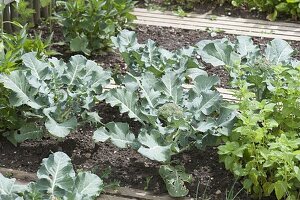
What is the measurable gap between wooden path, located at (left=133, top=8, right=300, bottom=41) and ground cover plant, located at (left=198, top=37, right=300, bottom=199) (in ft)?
6.52

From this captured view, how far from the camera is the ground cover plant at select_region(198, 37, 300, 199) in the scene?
3.97 meters

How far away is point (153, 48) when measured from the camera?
16.6 feet

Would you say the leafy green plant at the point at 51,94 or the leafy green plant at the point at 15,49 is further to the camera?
the leafy green plant at the point at 15,49

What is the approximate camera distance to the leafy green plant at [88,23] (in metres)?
5.91

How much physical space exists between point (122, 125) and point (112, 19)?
208cm

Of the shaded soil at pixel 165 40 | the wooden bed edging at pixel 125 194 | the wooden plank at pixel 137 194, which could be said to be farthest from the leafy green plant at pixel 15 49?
the wooden plank at pixel 137 194

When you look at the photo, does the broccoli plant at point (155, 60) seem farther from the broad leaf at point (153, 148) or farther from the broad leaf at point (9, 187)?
the broad leaf at point (9, 187)

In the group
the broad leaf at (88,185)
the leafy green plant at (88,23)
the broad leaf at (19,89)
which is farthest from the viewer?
the leafy green plant at (88,23)

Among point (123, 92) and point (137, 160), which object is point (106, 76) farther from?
point (137, 160)

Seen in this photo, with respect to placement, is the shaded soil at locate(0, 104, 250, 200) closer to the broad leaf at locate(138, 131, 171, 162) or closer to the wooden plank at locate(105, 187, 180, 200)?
the wooden plank at locate(105, 187, 180, 200)

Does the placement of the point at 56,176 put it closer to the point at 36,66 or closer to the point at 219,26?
the point at 36,66

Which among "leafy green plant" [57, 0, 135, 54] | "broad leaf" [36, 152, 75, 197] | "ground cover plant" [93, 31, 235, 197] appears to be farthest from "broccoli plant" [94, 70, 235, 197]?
"leafy green plant" [57, 0, 135, 54]

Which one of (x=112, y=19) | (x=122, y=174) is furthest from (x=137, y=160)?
(x=112, y=19)

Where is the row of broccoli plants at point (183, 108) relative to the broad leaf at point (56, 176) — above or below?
above
